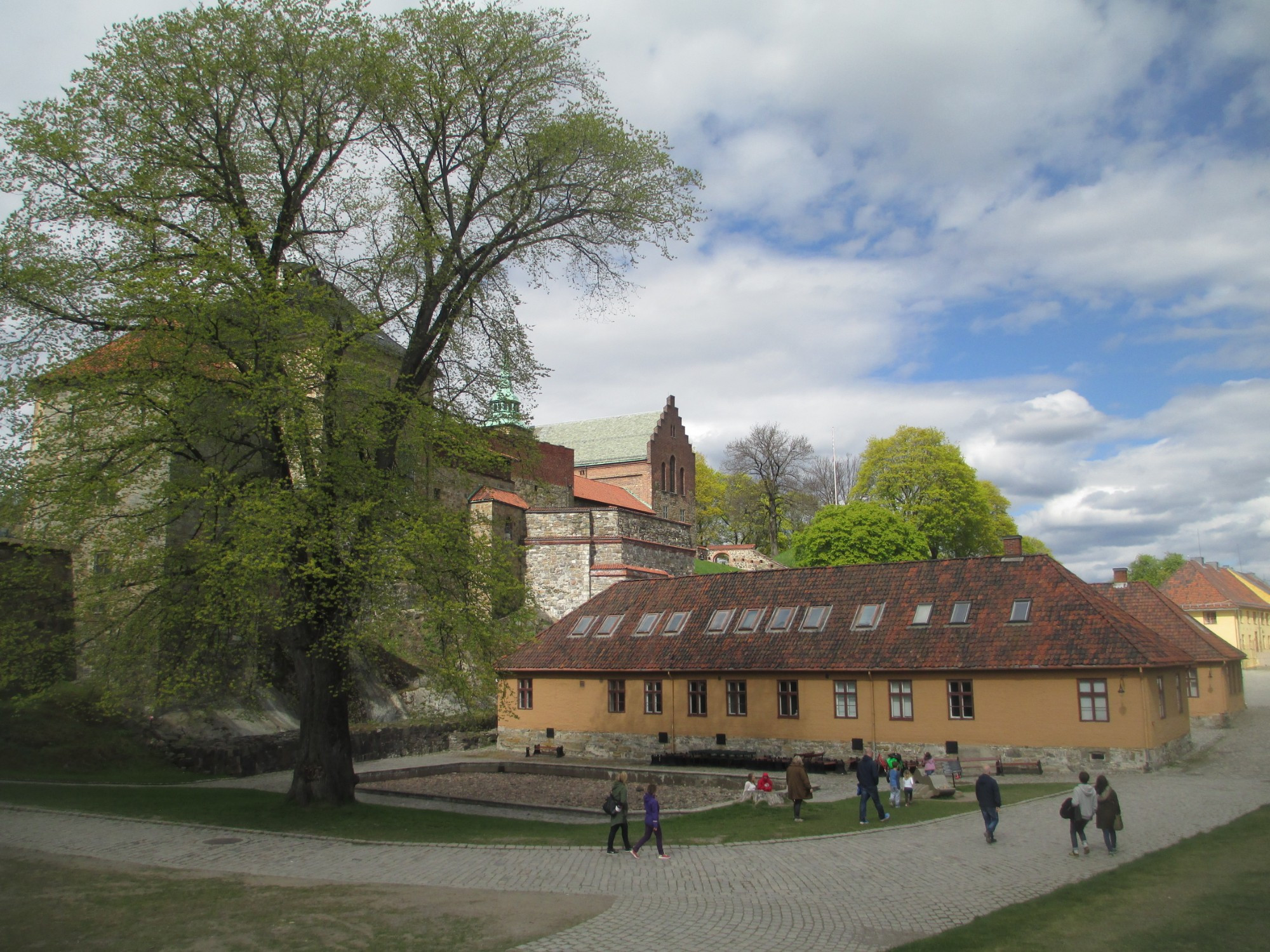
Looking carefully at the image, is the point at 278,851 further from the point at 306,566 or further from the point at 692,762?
the point at 692,762

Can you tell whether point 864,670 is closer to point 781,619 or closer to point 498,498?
point 781,619

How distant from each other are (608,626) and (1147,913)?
2450 centimetres

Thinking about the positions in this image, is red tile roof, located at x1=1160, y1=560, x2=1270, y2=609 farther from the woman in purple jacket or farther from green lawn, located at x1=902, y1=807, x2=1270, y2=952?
the woman in purple jacket

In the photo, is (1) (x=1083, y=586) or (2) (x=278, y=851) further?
(1) (x=1083, y=586)

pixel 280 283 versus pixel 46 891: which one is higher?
pixel 280 283

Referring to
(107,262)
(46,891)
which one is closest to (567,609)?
(107,262)

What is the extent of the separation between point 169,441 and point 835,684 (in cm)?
1912

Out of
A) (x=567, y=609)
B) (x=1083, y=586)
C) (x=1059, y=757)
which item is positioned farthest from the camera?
(x=567, y=609)

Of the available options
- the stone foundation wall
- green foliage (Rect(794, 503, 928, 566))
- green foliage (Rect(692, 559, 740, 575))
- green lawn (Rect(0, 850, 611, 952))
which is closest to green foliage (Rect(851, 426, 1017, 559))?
green foliage (Rect(794, 503, 928, 566))

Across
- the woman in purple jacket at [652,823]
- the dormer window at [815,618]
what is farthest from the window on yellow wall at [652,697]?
the woman in purple jacket at [652,823]

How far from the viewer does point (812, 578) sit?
3134cm

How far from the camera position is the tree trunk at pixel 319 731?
1789 centimetres

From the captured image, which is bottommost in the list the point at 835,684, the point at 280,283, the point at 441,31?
the point at 835,684

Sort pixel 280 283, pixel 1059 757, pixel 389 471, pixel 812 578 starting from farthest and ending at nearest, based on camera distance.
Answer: pixel 812 578, pixel 1059 757, pixel 389 471, pixel 280 283
